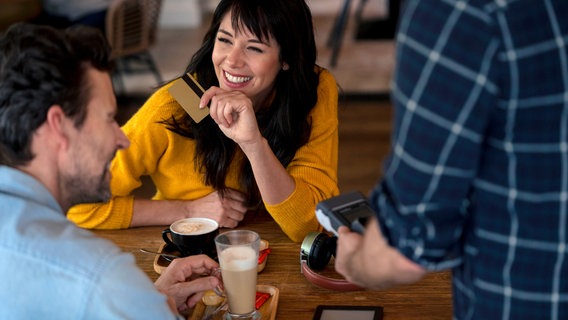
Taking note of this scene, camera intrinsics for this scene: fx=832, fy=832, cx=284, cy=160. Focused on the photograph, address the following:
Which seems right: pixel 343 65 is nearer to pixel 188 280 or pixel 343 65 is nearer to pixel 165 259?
pixel 165 259

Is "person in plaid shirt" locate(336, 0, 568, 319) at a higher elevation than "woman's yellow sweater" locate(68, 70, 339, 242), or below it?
higher

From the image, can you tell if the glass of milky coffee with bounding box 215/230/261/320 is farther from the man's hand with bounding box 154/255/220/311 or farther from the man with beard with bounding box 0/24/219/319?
the man with beard with bounding box 0/24/219/319

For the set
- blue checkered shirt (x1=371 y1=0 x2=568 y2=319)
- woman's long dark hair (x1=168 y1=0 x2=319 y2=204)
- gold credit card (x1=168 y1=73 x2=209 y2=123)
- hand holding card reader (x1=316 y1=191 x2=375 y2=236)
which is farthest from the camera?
woman's long dark hair (x1=168 y1=0 x2=319 y2=204)

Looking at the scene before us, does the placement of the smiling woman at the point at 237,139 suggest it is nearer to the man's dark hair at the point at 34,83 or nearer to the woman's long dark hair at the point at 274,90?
the woman's long dark hair at the point at 274,90

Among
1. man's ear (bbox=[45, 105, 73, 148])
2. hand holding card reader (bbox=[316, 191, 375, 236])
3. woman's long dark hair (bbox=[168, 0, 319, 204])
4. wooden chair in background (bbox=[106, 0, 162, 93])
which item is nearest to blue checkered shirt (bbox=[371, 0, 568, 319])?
hand holding card reader (bbox=[316, 191, 375, 236])

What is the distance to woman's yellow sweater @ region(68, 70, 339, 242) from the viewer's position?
206 cm

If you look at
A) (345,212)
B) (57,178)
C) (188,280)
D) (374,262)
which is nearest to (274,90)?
(188,280)

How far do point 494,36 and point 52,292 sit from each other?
74 centimetres

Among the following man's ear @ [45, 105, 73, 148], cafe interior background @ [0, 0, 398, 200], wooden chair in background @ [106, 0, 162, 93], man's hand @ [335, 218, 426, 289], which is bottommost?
cafe interior background @ [0, 0, 398, 200]

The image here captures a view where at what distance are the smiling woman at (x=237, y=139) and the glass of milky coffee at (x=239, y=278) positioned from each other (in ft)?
1.30

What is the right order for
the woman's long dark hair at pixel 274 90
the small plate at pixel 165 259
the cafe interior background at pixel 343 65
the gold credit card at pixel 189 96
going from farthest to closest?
the cafe interior background at pixel 343 65
the woman's long dark hair at pixel 274 90
the gold credit card at pixel 189 96
the small plate at pixel 165 259

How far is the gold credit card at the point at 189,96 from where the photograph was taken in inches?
79.5

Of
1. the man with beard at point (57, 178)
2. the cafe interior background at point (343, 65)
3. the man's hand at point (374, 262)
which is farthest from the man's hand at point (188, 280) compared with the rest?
the cafe interior background at point (343, 65)

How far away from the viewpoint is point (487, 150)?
1.16 metres
